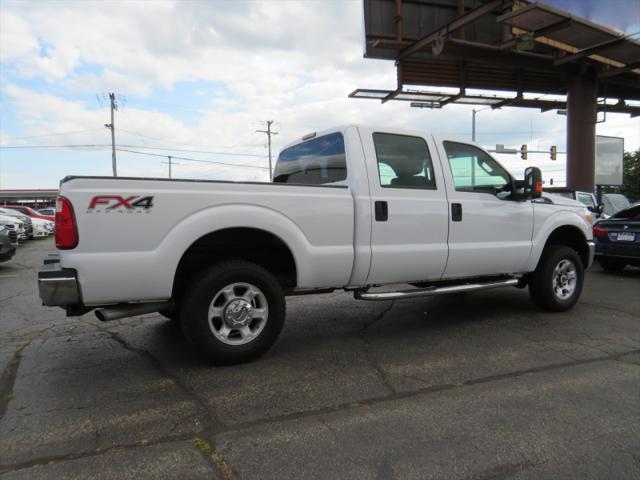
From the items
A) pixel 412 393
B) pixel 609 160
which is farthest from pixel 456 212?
pixel 609 160

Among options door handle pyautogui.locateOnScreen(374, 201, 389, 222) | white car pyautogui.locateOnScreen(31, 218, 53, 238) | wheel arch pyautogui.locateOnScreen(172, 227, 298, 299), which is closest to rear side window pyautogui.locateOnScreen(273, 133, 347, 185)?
door handle pyautogui.locateOnScreen(374, 201, 389, 222)

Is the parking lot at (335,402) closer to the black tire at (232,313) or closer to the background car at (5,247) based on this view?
the black tire at (232,313)

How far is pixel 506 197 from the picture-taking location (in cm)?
530

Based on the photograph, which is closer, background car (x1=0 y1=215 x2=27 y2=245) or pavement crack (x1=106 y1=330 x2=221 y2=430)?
pavement crack (x1=106 y1=330 x2=221 y2=430)

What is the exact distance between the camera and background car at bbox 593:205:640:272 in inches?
346

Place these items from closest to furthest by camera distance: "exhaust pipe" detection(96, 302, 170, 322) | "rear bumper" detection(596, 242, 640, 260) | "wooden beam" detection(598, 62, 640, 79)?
"exhaust pipe" detection(96, 302, 170, 322), "rear bumper" detection(596, 242, 640, 260), "wooden beam" detection(598, 62, 640, 79)

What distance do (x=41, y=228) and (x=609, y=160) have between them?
26075 mm

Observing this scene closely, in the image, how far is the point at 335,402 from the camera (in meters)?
3.26

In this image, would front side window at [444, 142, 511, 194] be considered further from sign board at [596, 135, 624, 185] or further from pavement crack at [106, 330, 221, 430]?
sign board at [596, 135, 624, 185]

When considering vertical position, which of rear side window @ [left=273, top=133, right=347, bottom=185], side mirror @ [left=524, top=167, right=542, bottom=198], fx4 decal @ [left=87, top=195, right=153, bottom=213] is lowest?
fx4 decal @ [left=87, top=195, right=153, bottom=213]

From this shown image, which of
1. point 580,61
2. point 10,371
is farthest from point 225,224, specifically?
point 580,61

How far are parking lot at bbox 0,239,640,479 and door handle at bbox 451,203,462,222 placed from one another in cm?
121

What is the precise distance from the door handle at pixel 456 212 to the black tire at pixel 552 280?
1617 millimetres

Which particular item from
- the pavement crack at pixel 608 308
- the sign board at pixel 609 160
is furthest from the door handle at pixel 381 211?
the sign board at pixel 609 160
